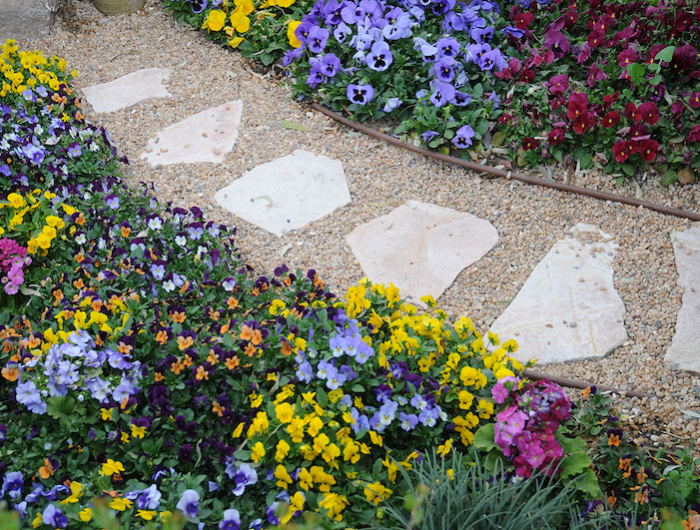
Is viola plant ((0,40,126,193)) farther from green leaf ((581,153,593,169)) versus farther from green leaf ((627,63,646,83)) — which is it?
green leaf ((627,63,646,83))

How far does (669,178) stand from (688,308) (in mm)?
814

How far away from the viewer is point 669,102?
308cm

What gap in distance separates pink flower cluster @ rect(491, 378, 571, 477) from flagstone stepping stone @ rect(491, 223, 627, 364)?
19.2 inches

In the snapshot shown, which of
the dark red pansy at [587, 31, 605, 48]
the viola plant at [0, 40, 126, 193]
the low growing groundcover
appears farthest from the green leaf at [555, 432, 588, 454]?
the dark red pansy at [587, 31, 605, 48]

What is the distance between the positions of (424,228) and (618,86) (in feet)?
4.80

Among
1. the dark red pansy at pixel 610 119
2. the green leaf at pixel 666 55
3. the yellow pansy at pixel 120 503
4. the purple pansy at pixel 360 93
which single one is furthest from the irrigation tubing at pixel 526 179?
the yellow pansy at pixel 120 503

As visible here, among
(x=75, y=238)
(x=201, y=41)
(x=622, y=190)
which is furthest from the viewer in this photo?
(x=201, y=41)

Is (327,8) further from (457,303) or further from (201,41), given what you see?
(457,303)

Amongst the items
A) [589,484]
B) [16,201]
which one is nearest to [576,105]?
[589,484]

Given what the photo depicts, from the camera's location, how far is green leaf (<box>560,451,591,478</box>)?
1.71 m

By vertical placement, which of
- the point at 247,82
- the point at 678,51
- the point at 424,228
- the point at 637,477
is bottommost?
the point at 637,477

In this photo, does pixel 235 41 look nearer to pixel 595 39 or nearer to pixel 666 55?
pixel 595 39

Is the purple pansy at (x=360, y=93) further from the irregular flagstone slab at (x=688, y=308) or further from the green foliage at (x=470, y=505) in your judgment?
the green foliage at (x=470, y=505)

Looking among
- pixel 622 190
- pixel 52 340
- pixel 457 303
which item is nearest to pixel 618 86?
pixel 622 190
